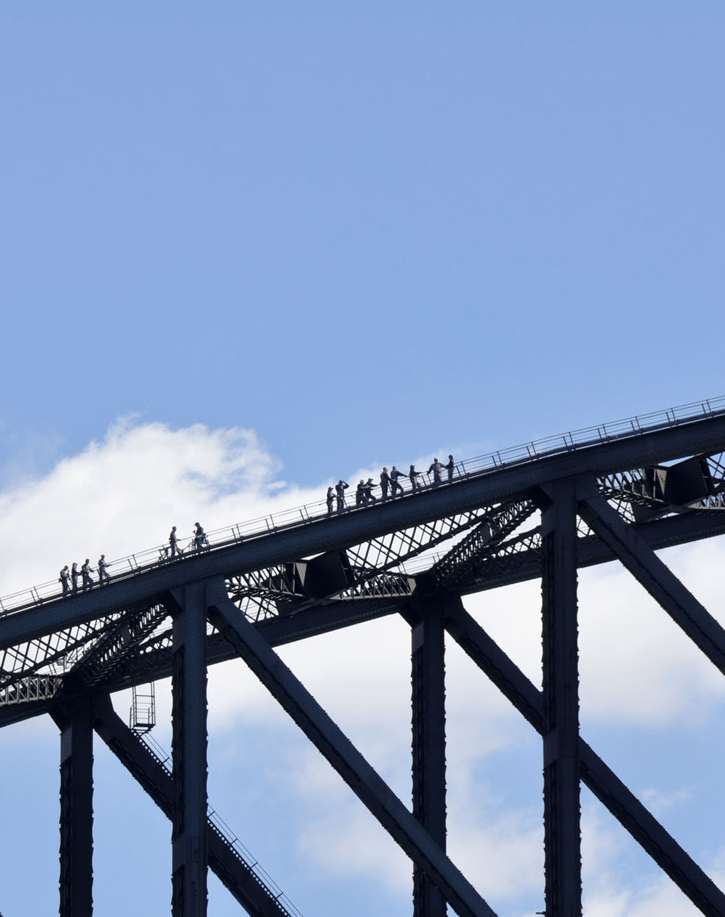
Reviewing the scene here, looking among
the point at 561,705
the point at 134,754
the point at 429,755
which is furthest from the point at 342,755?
the point at 134,754

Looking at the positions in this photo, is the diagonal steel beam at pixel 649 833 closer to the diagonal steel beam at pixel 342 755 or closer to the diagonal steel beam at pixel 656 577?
the diagonal steel beam at pixel 656 577

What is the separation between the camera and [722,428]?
7512cm

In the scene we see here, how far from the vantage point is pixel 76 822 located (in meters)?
79.8

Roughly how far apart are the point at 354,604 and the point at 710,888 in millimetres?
16034

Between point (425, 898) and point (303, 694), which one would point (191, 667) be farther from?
point (425, 898)

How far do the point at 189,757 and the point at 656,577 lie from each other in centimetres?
1594

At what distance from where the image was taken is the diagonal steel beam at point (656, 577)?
7269cm

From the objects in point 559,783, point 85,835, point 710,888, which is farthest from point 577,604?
point 85,835

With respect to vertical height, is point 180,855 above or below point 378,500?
below

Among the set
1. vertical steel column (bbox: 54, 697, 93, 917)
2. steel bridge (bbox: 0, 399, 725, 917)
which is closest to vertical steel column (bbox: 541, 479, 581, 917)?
steel bridge (bbox: 0, 399, 725, 917)

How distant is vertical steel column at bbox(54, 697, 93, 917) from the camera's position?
3137 inches

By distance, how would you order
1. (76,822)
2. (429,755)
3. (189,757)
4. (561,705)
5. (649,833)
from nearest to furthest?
(189,757), (561,705), (649,833), (76,822), (429,755)

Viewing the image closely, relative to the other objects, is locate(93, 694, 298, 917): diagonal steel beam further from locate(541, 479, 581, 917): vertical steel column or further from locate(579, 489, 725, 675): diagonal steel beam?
locate(579, 489, 725, 675): diagonal steel beam

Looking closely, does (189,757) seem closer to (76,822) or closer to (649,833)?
(76,822)
